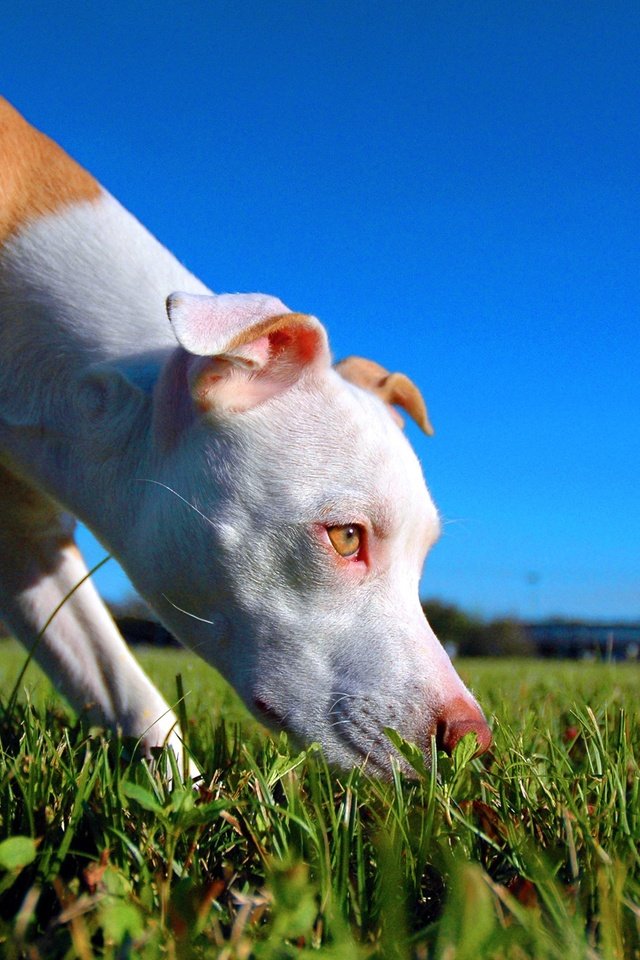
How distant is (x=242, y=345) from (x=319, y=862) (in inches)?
60.3

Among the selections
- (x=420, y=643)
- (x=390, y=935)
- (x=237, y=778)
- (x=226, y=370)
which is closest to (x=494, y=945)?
(x=390, y=935)

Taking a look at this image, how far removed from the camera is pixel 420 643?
259 centimetres

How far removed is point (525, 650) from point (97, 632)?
3637cm

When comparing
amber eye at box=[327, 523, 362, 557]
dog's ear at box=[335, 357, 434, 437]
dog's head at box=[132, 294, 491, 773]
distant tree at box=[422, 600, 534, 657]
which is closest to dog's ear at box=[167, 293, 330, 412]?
dog's head at box=[132, 294, 491, 773]

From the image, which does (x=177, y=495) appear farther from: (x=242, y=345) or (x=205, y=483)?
(x=242, y=345)

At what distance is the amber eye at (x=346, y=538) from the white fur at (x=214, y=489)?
0.03 metres

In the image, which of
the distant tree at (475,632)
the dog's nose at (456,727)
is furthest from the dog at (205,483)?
the distant tree at (475,632)

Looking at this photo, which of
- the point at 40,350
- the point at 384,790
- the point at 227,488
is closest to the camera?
the point at 384,790

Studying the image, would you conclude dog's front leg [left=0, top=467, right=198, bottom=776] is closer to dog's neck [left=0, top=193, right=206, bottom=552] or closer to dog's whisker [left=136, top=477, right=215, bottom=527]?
dog's neck [left=0, top=193, right=206, bottom=552]

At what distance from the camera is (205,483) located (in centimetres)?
280

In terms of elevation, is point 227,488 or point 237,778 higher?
point 227,488

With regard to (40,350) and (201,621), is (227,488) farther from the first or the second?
(40,350)

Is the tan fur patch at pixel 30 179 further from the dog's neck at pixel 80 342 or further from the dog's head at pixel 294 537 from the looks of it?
the dog's head at pixel 294 537

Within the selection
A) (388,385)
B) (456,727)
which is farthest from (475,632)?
(456,727)
